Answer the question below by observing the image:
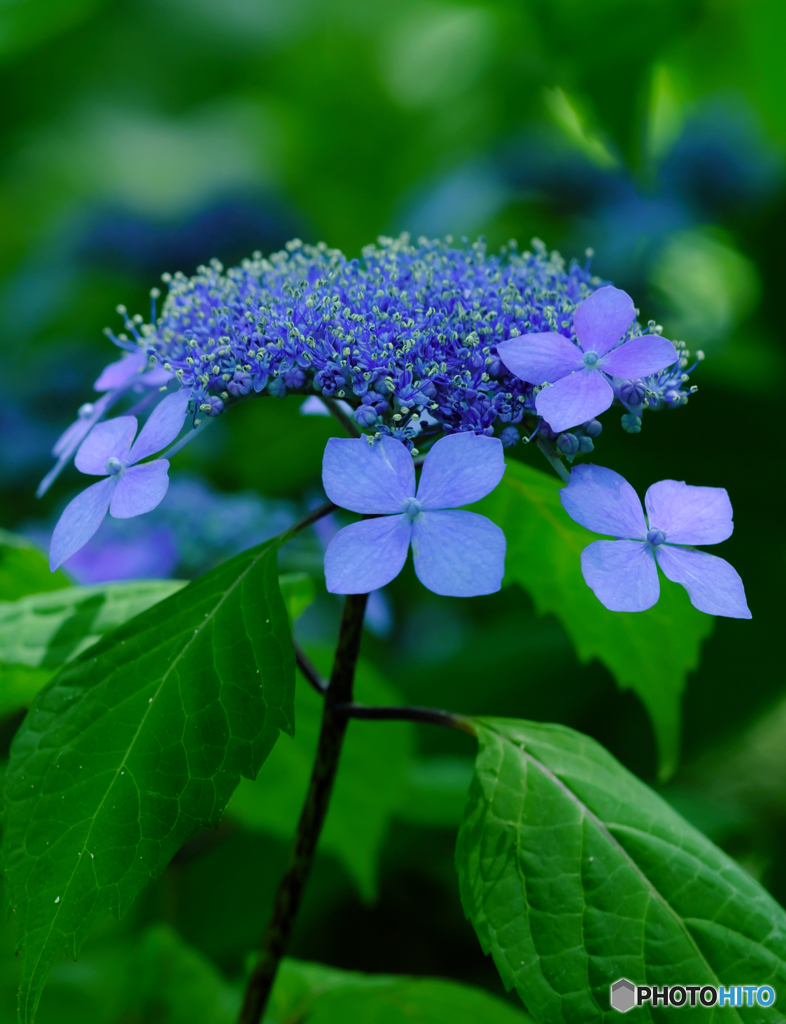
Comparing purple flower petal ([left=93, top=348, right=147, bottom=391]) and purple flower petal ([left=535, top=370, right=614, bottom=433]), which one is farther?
purple flower petal ([left=93, top=348, right=147, bottom=391])

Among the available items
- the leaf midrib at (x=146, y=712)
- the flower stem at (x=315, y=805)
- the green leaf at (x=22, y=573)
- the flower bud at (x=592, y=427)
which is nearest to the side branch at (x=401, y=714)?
the flower stem at (x=315, y=805)

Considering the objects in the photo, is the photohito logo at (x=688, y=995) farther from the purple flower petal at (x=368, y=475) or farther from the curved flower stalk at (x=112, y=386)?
the curved flower stalk at (x=112, y=386)

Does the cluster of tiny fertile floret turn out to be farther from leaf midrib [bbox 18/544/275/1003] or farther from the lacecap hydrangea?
leaf midrib [bbox 18/544/275/1003]

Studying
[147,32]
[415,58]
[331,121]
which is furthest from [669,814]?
[147,32]

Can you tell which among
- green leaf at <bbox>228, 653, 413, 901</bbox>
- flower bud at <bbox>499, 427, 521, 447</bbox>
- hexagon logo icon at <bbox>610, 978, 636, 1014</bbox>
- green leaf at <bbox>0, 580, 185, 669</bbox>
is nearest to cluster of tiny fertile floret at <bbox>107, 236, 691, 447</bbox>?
flower bud at <bbox>499, 427, 521, 447</bbox>

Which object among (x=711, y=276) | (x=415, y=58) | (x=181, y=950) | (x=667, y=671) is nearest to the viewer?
(x=667, y=671)

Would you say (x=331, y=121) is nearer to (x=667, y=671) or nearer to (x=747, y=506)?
(x=747, y=506)

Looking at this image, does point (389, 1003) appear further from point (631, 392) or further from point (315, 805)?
point (631, 392)
